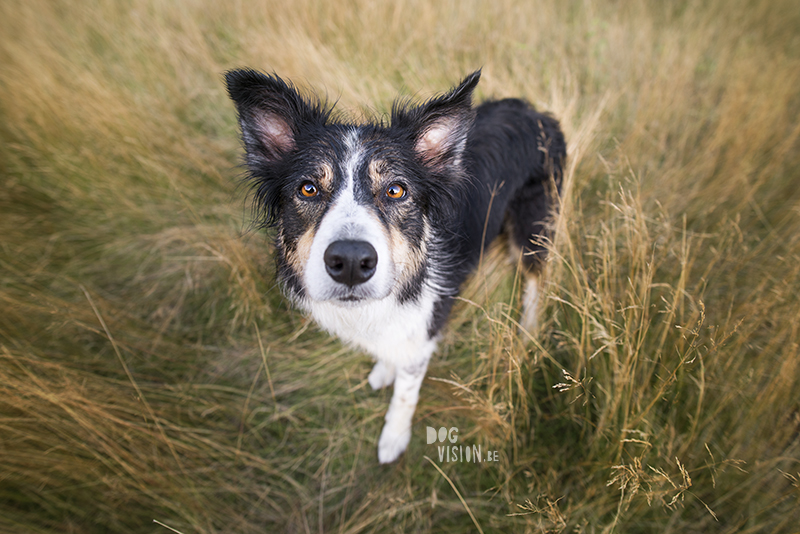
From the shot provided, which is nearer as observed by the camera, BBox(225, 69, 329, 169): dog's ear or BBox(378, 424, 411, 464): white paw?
BBox(225, 69, 329, 169): dog's ear

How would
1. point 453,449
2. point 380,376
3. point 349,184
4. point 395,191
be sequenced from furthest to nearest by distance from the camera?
point 380,376 < point 453,449 < point 395,191 < point 349,184

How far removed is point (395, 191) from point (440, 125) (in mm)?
466

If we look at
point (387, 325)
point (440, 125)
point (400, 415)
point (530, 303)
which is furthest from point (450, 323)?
point (440, 125)

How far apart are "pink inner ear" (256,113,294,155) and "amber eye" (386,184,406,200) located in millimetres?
658

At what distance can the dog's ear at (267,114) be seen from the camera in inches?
77.0

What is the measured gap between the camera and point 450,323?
3.04 m

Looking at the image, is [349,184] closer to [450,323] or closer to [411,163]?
[411,163]

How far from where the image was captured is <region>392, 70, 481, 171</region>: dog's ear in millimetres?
2033

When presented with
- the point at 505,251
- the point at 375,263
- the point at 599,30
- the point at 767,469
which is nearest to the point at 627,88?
the point at 599,30

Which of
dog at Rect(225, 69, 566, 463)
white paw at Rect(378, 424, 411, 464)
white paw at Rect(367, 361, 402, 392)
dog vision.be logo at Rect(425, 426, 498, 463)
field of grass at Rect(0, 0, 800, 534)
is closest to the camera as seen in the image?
dog at Rect(225, 69, 566, 463)

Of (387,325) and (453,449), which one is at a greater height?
(387,325)

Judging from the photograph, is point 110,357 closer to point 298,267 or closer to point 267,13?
point 298,267

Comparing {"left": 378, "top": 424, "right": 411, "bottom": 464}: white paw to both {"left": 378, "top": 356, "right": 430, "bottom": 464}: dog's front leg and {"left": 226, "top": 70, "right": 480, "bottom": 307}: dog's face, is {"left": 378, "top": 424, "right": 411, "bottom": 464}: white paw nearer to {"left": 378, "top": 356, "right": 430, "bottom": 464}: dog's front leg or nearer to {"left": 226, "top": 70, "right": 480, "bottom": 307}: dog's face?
{"left": 378, "top": 356, "right": 430, "bottom": 464}: dog's front leg

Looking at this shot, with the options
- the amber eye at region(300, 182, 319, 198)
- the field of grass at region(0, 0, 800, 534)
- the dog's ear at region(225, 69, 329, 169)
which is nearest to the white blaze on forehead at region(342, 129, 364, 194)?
the amber eye at region(300, 182, 319, 198)
